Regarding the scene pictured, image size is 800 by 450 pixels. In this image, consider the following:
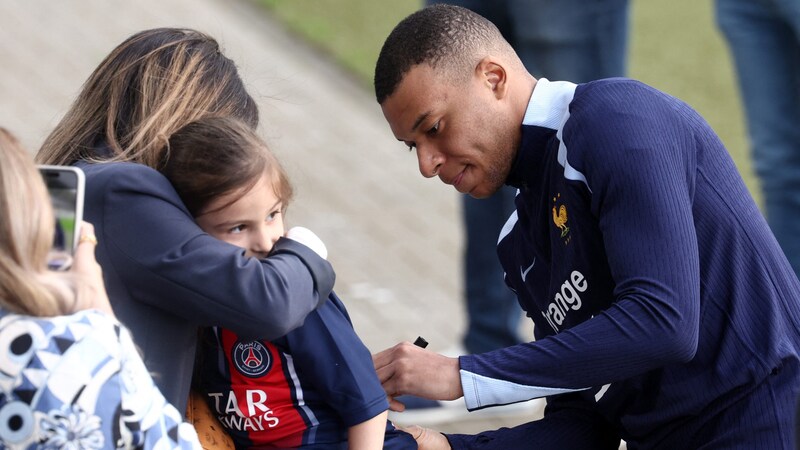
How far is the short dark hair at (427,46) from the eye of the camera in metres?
2.62

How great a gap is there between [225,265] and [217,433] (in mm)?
380

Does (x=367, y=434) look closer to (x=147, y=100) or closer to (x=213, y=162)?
(x=213, y=162)

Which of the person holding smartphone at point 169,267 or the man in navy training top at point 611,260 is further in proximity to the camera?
the man in navy training top at point 611,260

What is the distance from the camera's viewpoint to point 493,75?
264 centimetres

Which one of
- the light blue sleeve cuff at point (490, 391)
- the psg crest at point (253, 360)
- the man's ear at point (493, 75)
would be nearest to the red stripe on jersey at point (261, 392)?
the psg crest at point (253, 360)

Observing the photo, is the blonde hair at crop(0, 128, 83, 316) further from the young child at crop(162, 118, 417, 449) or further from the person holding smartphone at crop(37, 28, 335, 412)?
the young child at crop(162, 118, 417, 449)

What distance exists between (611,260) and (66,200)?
1.01 meters

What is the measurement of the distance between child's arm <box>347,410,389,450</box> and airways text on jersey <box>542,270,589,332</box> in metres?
0.48

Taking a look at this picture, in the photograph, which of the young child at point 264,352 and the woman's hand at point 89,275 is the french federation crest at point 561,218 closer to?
the young child at point 264,352

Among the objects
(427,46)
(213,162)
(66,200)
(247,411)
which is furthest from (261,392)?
(427,46)

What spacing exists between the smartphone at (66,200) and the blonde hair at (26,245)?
0.20 ft

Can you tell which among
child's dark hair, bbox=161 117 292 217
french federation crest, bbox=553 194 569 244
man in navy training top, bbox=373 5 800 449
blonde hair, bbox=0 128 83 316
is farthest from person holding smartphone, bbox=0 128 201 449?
french federation crest, bbox=553 194 569 244

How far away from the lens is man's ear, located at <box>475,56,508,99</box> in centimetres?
263

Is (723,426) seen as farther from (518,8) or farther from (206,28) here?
(206,28)
